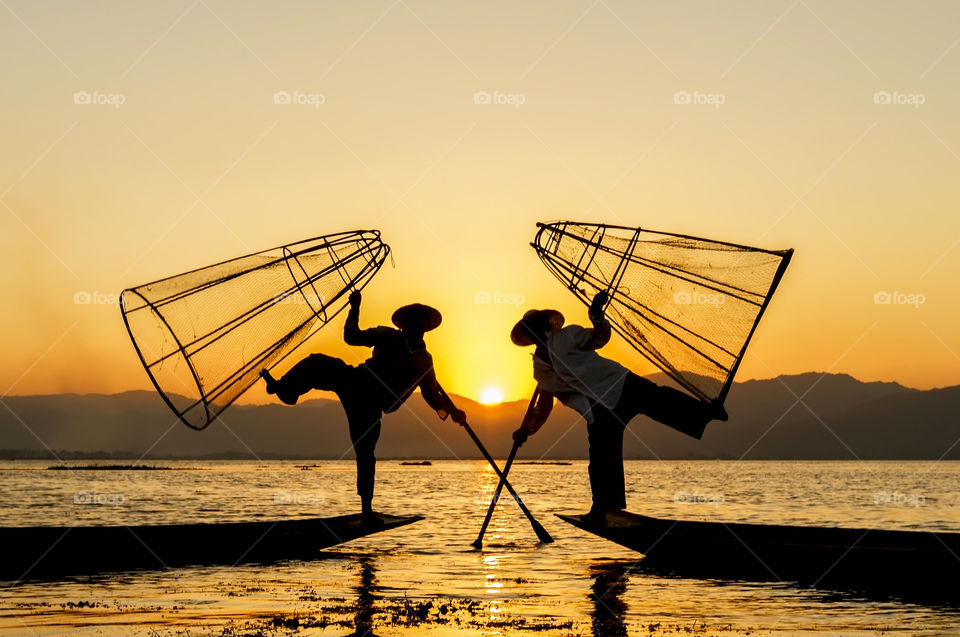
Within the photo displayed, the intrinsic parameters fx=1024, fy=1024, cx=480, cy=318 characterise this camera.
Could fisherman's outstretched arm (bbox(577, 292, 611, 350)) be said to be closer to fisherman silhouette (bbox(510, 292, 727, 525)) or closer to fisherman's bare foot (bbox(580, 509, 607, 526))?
fisherman silhouette (bbox(510, 292, 727, 525))

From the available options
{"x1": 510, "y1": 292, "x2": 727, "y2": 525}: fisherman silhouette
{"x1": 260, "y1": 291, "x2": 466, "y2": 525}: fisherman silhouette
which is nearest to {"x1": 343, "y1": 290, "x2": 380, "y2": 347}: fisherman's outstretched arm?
{"x1": 260, "y1": 291, "x2": 466, "y2": 525}: fisherman silhouette

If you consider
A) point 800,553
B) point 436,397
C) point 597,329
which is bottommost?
point 800,553

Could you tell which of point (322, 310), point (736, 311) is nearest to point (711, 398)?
point (736, 311)

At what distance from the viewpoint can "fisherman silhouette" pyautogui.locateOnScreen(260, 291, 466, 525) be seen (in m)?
16.3

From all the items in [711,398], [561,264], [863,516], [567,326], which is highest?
[561,264]

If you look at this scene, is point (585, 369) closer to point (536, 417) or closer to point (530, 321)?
point (530, 321)

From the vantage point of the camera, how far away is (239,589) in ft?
47.5

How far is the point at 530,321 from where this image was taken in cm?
1608

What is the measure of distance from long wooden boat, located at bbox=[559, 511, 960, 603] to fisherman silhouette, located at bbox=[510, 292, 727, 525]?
1.89ft

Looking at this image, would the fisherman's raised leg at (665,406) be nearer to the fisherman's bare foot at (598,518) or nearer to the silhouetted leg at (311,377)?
the fisherman's bare foot at (598,518)

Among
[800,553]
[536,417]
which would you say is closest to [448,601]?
[536,417]

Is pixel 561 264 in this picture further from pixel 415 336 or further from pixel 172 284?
pixel 172 284

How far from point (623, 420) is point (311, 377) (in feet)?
16.3

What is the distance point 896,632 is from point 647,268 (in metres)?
6.21
